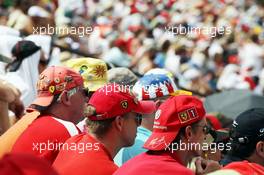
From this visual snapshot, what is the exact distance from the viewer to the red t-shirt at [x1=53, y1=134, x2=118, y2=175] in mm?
4621

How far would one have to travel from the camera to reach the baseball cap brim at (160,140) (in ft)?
14.7

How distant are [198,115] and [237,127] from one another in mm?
270

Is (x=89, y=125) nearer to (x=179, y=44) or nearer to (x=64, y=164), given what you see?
(x=64, y=164)

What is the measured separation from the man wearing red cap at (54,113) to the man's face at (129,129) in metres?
0.34

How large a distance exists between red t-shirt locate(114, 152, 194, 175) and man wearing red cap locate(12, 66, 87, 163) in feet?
2.42

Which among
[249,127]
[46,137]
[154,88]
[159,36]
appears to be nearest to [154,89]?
[154,88]

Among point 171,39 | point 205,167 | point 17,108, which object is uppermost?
point 205,167

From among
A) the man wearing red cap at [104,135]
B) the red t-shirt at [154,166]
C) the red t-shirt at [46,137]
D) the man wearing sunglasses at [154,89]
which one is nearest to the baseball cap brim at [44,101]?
the red t-shirt at [46,137]

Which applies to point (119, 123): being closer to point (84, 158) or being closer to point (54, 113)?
point (84, 158)

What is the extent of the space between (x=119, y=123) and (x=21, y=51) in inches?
131

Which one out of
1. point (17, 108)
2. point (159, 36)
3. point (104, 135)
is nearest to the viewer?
point (104, 135)

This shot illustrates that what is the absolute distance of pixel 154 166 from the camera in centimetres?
432

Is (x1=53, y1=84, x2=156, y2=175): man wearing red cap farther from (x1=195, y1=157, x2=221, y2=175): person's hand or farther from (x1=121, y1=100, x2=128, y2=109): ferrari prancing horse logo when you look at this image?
(x1=195, y1=157, x2=221, y2=175): person's hand

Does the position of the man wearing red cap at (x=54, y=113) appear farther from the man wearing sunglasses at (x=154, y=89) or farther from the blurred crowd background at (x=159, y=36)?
the blurred crowd background at (x=159, y=36)
